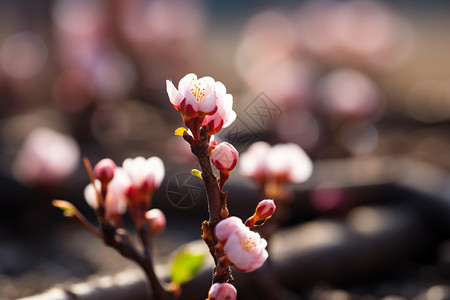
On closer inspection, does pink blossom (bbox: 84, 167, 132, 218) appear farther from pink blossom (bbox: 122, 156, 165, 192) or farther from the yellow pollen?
the yellow pollen

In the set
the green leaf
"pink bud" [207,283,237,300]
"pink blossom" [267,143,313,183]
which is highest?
"pink blossom" [267,143,313,183]

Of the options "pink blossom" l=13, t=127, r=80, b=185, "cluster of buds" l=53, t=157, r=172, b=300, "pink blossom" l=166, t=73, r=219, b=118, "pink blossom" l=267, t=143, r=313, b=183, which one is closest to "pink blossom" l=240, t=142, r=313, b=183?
"pink blossom" l=267, t=143, r=313, b=183

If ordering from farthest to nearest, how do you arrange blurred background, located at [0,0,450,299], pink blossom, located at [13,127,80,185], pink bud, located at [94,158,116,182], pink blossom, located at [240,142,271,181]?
pink blossom, located at [13,127,80,185], blurred background, located at [0,0,450,299], pink blossom, located at [240,142,271,181], pink bud, located at [94,158,116,182]

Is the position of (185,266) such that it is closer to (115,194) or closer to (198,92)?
(115,194)

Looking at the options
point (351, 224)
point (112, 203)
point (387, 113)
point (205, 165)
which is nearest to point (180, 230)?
point (351, 224)

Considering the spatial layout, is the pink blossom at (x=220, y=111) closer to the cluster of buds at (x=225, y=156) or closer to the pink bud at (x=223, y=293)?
the cluster of buds at (x=225, y=156)

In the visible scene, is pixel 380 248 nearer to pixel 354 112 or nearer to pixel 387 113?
pixel 354 112

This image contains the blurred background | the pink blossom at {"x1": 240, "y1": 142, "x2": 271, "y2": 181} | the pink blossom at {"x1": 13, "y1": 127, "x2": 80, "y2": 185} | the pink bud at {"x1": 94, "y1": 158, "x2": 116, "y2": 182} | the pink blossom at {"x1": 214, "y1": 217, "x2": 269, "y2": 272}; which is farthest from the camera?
the pink blossom at {"x1": 13, "y1": 127, "x2": 80, "y2": 185}

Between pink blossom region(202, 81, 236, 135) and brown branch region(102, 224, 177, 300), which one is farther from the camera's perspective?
brown branch region(102, 224, 177, 300)

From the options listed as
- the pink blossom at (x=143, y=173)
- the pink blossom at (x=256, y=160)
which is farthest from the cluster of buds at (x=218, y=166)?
the pink blossom at (x=256, y=160)

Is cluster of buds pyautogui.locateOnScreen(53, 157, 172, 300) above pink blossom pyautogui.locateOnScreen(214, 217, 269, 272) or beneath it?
above
